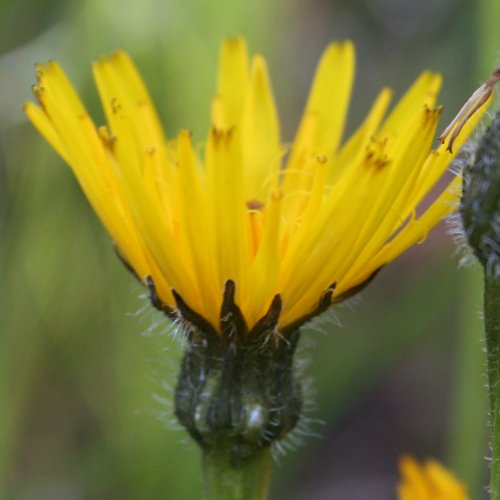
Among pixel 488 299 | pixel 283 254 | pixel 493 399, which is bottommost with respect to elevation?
pixel 493 399

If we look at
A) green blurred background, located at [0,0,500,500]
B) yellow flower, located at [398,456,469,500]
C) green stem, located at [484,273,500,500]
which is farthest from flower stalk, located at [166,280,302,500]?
green blurred background, located at [0,0,500,500]

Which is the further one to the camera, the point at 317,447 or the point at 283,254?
the point at 317,447

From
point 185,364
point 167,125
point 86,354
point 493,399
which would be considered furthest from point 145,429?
point 493,399

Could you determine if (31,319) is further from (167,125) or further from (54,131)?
(54,131)

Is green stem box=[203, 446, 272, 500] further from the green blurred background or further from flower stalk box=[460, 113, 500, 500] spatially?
the green blurred background

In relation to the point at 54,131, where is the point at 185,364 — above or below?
below

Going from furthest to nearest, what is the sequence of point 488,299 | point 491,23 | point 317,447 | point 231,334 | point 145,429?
point 317,447 < point 145,429 < point 491,23 < point 231,334 < point 488,299

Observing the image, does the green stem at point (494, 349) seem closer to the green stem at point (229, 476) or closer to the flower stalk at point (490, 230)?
the flower stalk at point (490, 230)
